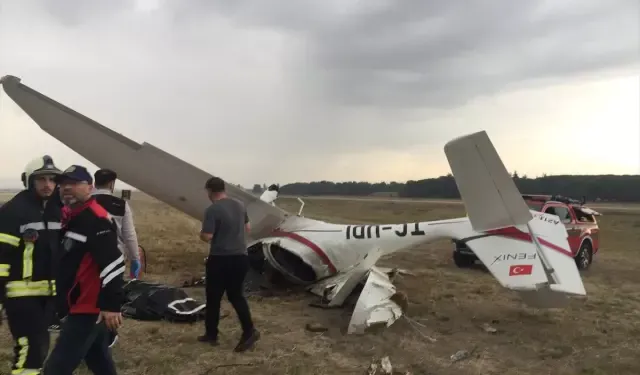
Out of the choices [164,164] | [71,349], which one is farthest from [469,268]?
[71,349]

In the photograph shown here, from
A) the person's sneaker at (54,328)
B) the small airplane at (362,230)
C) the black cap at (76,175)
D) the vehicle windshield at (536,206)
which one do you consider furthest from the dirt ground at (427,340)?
the vehicle windshield at (536,206)

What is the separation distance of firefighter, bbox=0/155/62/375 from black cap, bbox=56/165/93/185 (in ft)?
0.66

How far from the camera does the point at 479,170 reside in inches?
235

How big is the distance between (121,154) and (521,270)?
606 cm

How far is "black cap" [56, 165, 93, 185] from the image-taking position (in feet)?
10.6

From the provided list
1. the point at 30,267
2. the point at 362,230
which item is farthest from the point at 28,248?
the point at 362,230

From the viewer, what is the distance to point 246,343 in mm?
5355

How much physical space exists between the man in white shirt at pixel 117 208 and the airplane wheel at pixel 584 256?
1131 cm

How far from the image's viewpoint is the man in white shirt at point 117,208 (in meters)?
5.02

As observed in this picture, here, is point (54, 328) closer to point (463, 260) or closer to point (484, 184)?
point (484, 184)

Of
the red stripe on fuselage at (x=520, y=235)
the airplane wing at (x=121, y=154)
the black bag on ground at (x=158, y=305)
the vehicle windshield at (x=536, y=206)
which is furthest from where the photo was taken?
the vehicle windshield at (x=536, y=206)

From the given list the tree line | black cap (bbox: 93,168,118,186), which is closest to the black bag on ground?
black cap (bbox: 93,168,118,186)

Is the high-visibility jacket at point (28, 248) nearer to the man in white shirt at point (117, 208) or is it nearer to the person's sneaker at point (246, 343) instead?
the man in white shirt at point (117, 208)

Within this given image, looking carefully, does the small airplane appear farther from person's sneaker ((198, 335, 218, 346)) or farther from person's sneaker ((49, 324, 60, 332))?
person's sneaker ((49, 324, 60, 332))
